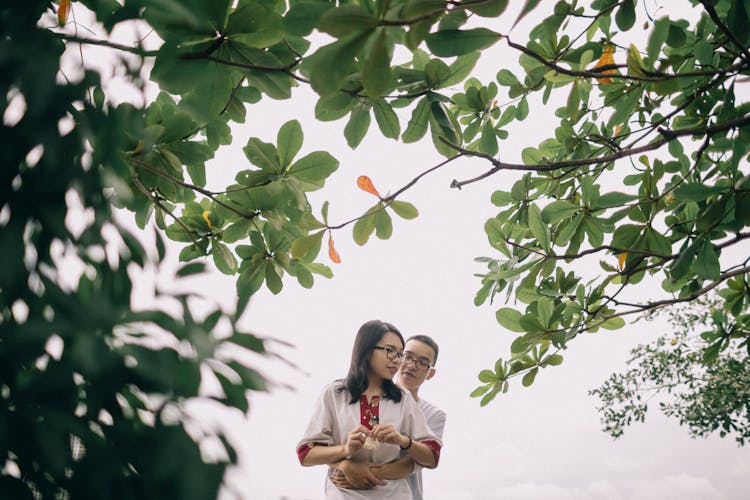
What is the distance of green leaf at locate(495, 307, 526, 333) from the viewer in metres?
1.67

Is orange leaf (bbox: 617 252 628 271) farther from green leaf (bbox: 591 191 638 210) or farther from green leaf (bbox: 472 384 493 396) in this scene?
green leaf (bbox: 472 384 493 396)

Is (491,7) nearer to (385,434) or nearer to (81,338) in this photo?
(81,338)

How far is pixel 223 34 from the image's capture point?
0.91 m

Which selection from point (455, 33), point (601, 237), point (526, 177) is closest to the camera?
point (455, 33)

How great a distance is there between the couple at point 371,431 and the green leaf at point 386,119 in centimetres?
106

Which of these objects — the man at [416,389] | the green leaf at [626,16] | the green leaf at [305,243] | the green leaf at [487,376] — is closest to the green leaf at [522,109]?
the green leaf at [626,16]

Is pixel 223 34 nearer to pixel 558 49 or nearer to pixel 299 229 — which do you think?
pixel 299 229

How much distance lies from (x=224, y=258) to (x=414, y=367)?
134 centimetres

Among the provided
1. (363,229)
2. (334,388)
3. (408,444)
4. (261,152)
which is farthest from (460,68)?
(334,388)

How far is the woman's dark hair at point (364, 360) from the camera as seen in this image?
2.23m

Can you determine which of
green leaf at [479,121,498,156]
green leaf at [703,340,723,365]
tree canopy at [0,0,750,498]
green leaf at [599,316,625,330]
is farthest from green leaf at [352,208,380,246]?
green leaf at [703,340,723,365]

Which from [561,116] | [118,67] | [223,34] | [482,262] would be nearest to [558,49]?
[561,116]

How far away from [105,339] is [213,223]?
1.41m

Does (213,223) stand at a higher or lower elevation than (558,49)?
lower
